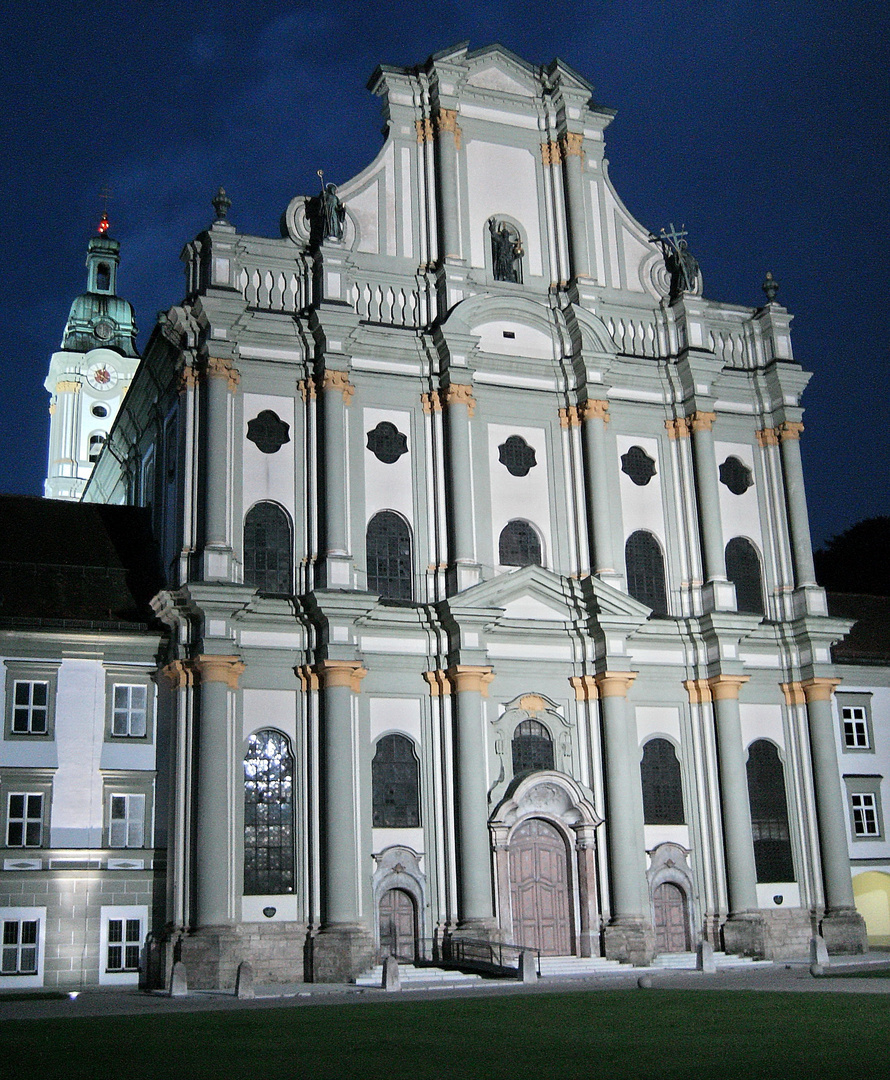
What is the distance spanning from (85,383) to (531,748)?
47.5 m

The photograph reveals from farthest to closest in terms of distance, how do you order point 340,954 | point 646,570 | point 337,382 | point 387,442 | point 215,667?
point 646,570 < point 387,442 < point 337,382 < point 215,667 < point 340,954

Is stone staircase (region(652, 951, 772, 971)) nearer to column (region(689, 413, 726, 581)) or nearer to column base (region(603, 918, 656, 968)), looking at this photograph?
column base (region(603, 918, 656, 968))

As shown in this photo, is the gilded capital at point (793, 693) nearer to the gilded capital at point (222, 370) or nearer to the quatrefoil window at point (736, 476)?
the quatrefoil window at point (736, 476)

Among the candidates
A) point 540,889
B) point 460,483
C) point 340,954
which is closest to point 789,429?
point 460,483

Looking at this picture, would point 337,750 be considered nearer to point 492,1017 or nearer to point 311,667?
point 311,667

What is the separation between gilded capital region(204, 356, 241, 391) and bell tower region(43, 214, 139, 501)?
39451 millimetres

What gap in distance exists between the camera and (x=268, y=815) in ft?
99.8

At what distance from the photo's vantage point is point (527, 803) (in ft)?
105

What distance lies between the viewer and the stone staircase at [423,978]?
27.2m

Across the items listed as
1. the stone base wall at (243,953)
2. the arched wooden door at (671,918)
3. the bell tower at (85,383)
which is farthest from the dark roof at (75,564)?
the bell tower at (85,383)

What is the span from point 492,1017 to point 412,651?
47.7 feet

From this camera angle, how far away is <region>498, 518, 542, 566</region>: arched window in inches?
1356

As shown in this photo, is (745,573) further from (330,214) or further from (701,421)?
(330,214)

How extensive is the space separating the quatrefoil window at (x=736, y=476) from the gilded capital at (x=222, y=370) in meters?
13.9
